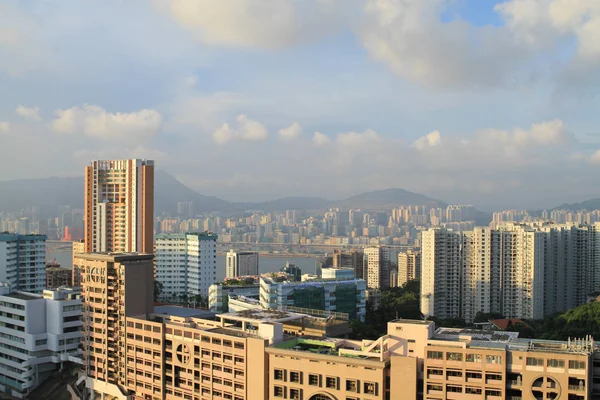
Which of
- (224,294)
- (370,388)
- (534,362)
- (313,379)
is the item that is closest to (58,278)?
(224,294)

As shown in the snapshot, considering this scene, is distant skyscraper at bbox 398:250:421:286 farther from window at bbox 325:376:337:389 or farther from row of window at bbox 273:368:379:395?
window at bbox 325:376:337:389

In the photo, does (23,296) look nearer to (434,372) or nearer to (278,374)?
(278,374)

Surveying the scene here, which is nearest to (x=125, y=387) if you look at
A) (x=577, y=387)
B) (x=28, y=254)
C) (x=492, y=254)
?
(x=577, y=387)

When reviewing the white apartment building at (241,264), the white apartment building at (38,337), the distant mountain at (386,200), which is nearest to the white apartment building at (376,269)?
the white apartment building at (241,264)

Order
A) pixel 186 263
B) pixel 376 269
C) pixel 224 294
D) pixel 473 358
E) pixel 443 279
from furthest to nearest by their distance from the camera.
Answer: pixel 376 269 < pixel 186 263 < pixel 443 279 < pixel 224 294 < pixel 473 358

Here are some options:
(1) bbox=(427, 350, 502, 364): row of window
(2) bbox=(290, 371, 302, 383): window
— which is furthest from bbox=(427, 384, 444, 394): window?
(2) bbox=(290, 371, 302, 383): window

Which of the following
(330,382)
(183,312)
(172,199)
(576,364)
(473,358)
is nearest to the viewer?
(576,364)

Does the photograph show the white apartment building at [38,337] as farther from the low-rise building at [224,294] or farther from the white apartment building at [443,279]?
the white apartment building at [443,279]

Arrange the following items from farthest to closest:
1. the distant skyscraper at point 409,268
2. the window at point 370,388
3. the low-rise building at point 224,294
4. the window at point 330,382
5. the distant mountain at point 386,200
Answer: the distant mountain at point 386,200 < the distant skyscraper at point 409,268 < the low-rise building at point 224,294 < the window at point 330,382 < the window at point 370,388
